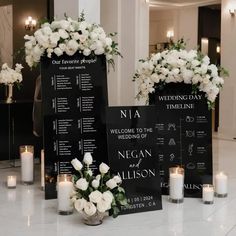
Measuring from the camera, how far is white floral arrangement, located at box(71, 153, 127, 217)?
10.2 ft

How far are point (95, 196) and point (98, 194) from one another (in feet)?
0.09

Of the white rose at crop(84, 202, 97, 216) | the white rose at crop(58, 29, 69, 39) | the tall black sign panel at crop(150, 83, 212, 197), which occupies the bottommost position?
the white rose at crop(84, 202, 97, 216)

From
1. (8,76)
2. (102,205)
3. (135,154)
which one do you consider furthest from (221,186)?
(8,76)

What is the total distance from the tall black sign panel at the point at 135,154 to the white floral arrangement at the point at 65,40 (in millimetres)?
727

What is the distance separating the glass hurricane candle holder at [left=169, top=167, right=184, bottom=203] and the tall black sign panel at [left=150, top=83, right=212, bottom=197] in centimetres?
22

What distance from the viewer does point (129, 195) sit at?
3.60 m

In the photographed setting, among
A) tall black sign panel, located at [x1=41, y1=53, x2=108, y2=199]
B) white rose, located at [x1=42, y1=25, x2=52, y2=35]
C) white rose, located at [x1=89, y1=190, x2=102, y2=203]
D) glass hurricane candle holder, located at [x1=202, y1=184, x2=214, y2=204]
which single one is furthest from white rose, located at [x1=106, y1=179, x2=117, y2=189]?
white rose, located at [x1=42, y1=25, x2=52, y2=35]

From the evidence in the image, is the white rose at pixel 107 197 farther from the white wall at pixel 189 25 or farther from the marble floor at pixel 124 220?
the white wall at pixel 189 25

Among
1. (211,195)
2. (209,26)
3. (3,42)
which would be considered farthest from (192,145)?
(209,26)

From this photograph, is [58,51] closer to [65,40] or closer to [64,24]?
[65,40]

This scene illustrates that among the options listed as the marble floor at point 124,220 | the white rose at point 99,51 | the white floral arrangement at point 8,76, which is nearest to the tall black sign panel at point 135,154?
the marble floor at point 124,220

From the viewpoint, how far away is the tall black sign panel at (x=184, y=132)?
13.6ft

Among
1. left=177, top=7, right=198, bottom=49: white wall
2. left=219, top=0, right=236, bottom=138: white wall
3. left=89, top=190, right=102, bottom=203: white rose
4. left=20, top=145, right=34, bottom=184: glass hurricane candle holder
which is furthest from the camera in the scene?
left=177, top=7, right=198, bottom=49: white wall

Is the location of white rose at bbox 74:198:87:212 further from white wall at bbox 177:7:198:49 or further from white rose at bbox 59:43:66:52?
white wall at bbox 177:7:198:49
